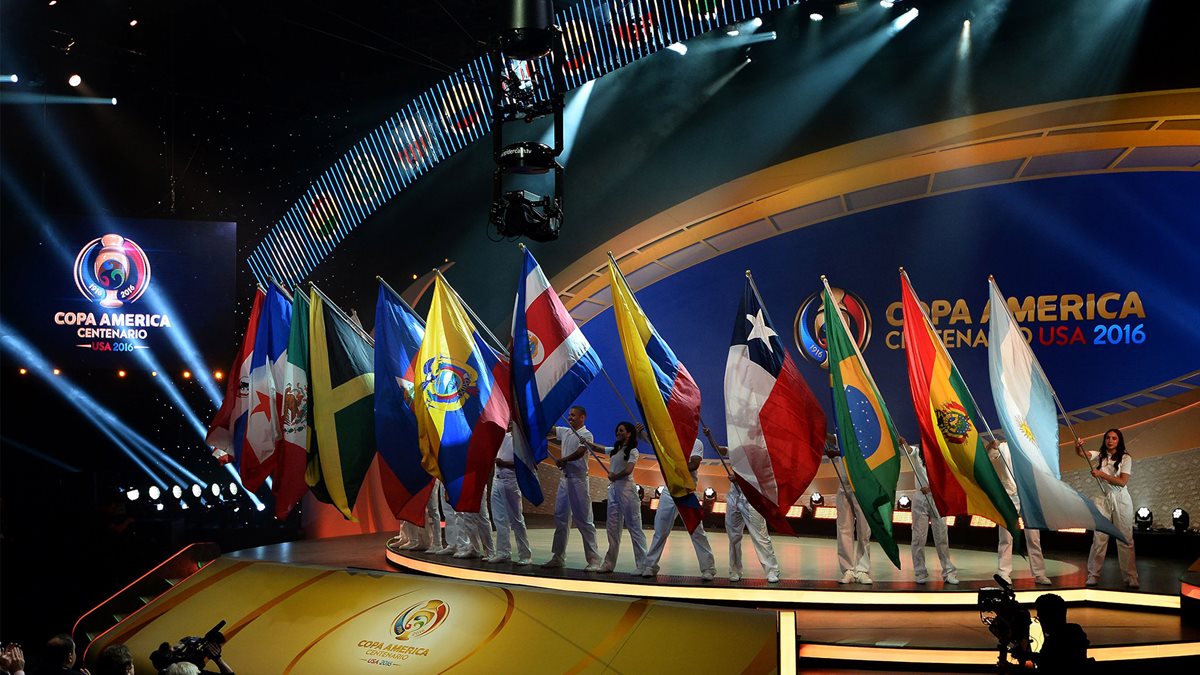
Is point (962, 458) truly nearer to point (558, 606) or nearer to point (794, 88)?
point (558, 606)

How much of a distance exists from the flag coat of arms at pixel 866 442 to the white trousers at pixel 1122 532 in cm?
210

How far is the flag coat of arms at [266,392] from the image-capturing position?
39.1ft

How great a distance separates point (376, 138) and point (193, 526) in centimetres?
661

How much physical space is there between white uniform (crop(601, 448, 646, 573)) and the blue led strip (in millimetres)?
5420

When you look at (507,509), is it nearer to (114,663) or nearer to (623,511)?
(623,511)

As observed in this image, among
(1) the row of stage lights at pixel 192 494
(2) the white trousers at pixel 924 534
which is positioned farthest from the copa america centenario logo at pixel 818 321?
(1) the row of stage lights at pixel 192 494

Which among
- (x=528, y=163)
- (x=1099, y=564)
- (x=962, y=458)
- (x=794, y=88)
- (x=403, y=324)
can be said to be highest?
(x=794, y=88)

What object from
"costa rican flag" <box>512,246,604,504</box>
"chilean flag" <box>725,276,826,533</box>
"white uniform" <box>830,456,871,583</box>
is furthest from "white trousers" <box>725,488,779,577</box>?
"costa rican flag" <box>512,246,604,504</box>

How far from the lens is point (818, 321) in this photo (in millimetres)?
13953

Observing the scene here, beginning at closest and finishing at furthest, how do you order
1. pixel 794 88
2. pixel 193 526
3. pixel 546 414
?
pixel 546 414
pixel 794 88
pixel 193 526

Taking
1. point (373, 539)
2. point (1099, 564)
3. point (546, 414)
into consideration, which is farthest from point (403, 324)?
point (1099, 564)

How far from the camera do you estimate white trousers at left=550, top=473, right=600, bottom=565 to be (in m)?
10.6

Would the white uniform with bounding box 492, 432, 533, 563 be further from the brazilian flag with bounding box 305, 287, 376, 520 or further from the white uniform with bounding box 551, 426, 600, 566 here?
the brazilian flag with bounding box 305, 287, 376, 520

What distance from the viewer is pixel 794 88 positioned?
13.8 metres
